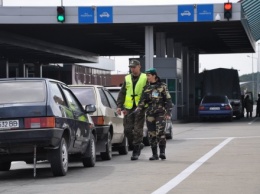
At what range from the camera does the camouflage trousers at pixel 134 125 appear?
571 inches

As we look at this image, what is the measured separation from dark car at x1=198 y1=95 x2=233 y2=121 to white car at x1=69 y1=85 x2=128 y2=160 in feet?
78.4

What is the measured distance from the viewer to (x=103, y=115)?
1478 cm

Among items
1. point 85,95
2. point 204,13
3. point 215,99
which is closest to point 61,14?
point 204,13

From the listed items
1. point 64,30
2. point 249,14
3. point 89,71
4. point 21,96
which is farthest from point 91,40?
point 89,71

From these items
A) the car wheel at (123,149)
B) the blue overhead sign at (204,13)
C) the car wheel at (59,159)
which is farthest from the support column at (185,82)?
the car wheel at (59,159)

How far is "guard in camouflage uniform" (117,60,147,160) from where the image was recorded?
14.6m

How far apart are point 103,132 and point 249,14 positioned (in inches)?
1294

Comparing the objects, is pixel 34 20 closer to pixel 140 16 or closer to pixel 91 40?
pixel 140 16

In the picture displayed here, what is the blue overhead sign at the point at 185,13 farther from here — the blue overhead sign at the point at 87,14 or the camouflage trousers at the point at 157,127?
the camouflage trousers at the point at 157,127

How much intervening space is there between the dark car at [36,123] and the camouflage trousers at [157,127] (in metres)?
2.39

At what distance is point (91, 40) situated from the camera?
1951 inches

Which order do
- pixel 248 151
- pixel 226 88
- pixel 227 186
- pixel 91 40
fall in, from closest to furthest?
1. pixel 227 186
2. pixel 248 151
3. pixel 226 88
4. pixel 91 40

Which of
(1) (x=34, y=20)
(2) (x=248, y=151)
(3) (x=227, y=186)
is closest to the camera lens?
(3) (x=227, y=186)

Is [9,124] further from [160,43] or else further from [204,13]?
[160,43]
